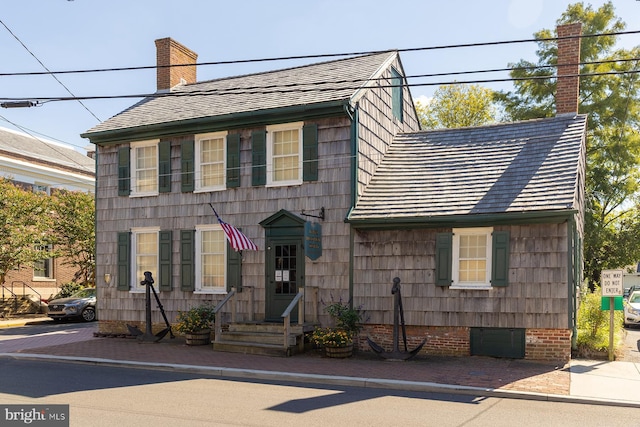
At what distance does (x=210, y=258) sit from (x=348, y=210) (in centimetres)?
434

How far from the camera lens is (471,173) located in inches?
557

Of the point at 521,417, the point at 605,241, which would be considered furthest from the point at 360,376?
the point at 605,241

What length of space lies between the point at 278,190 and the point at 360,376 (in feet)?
19.4

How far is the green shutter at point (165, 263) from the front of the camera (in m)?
16.0

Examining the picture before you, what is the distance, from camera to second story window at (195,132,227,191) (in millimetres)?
15648

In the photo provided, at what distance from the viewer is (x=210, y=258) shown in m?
15.7

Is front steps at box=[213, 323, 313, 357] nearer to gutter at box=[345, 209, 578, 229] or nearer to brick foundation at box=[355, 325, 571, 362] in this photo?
brick foundation at box=[355, 325, 571, 362]

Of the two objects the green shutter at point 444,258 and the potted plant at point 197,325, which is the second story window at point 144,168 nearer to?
the potted plant at point 197,325

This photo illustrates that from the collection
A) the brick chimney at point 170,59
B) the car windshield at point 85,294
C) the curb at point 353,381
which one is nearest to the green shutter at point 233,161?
the brick chimney at point 170,59

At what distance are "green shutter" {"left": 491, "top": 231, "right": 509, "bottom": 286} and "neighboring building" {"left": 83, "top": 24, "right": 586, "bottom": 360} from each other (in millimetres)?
30

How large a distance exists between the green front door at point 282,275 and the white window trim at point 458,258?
3799 millimetres

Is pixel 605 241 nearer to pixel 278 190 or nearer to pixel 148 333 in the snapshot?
pixel 278 190

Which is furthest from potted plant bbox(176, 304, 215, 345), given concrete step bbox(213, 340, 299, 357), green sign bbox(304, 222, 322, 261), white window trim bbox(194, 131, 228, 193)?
white window trim bbox(194, 131, 228, 193)

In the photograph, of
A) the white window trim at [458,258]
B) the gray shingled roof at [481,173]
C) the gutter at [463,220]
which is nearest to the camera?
the gutter at [463,220]
